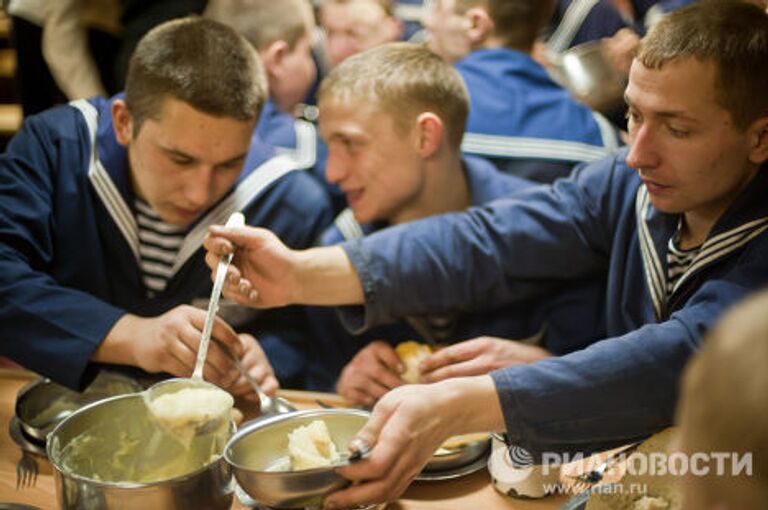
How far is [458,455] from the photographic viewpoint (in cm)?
123

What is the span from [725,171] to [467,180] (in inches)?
26.1

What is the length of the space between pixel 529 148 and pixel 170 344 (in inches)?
44.1

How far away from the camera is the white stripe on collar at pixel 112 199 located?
1701 mm

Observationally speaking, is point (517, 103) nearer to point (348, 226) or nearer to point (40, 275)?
point (348, 226)

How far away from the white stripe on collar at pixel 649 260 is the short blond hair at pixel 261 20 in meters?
1.41

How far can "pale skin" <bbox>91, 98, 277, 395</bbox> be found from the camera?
55.1 inches

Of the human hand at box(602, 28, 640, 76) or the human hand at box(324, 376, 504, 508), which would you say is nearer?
the human hand at box(324, 376, 504, 508)

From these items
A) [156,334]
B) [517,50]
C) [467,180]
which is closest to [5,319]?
[156,334]

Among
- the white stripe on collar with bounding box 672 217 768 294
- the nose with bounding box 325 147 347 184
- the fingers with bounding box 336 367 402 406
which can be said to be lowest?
the fingers with bounding box 336 367 402 406

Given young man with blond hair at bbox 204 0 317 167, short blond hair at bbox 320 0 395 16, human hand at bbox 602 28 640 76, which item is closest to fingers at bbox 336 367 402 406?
young man with blond hair at bbox 204 0 317 167

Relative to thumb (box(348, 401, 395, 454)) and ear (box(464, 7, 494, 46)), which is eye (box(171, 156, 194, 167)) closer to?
thumb (box(348, 401, 395, 454))

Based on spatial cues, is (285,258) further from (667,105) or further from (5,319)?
(667,105)

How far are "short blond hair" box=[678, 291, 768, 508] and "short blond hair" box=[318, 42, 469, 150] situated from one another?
3.99ft

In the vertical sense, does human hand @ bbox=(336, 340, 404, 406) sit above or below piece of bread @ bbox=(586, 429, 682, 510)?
below
